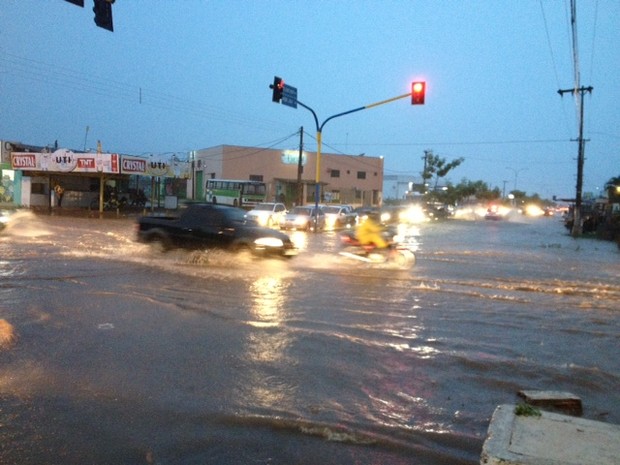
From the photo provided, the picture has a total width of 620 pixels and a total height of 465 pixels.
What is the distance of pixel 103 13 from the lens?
412 inches

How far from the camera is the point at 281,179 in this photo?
6384 cm

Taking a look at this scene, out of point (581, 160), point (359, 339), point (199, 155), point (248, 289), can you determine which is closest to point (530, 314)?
point (359, 339)

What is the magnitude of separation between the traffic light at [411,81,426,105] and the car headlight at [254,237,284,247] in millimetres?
9549

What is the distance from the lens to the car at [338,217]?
35.5 metres

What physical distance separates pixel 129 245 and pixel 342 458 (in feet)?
54.3

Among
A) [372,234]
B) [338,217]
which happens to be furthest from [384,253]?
[338,217]

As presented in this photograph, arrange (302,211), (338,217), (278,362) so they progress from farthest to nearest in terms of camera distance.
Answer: (338,217) → (302,211) → (278,362)

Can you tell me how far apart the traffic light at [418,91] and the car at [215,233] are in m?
9.30

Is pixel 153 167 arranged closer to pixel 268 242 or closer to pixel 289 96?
pixel 289 96

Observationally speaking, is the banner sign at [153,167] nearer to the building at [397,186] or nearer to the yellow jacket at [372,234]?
the yellow jacket at [372,234]

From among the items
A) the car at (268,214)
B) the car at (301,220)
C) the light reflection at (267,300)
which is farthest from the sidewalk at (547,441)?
the car at (268,214)

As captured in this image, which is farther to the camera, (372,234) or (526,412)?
(372,234)

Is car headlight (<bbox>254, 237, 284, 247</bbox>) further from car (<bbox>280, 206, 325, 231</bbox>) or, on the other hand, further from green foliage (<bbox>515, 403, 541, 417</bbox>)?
car (<bbox>280, 206, 325, 231</bbox>)

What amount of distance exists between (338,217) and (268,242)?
20.9 m
